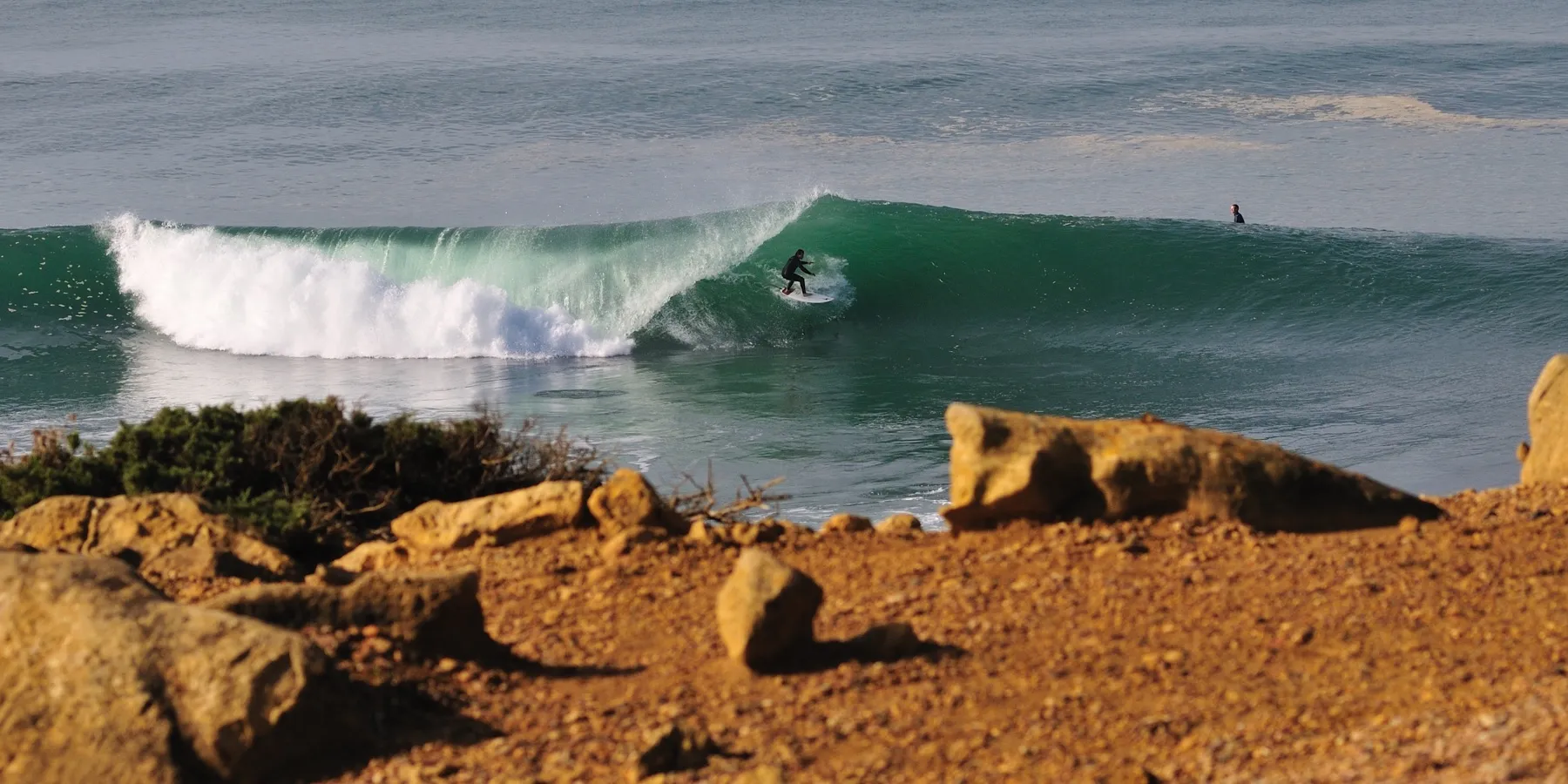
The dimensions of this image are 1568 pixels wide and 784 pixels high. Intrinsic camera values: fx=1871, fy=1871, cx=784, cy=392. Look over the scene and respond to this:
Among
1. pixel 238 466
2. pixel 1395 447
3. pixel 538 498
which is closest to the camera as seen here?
pixel 538 498

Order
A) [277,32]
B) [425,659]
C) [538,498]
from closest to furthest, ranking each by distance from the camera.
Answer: [425,659] < [538,498] < [277,32]

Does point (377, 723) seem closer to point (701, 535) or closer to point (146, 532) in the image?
point (701, 535)

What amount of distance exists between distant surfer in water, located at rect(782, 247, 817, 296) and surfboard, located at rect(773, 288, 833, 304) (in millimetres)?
53

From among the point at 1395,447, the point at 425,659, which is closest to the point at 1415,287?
the point at 1395,447

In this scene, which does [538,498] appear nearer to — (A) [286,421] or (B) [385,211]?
(A) [286,421]

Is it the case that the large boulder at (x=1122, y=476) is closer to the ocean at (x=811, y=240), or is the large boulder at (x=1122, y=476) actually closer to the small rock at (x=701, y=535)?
the small rock at (x=701, y=535)

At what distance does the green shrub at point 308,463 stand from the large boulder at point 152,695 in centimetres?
325

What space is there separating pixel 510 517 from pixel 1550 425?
197 inches

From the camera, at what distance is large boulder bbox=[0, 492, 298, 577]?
316 inches

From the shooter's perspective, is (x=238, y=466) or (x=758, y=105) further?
(x=758, y=105)

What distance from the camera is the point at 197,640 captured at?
594 cm

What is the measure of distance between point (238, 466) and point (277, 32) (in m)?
49.9

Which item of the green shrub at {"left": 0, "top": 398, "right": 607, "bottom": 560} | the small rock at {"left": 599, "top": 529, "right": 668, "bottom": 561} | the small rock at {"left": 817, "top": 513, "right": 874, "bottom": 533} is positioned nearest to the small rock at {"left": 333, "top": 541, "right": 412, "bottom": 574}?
the green shrub at {"left": 0, "top": 398, "right": 607, "bottom": 560}

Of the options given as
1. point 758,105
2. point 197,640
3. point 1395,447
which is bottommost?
point 1395,447
